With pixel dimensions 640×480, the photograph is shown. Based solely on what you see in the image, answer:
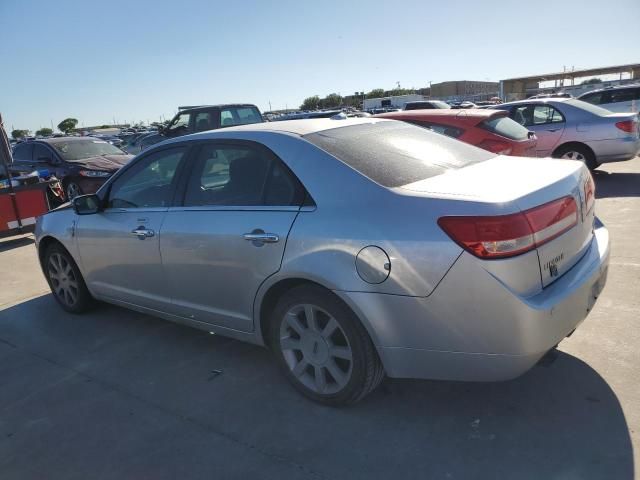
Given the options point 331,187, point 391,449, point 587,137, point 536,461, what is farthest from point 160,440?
point 587,137

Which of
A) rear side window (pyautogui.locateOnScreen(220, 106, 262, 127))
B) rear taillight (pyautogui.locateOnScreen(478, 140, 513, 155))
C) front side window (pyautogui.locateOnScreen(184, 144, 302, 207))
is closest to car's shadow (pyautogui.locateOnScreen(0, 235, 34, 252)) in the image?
rear side window (pyautogui.locateOnScreen(220, 106, 262, 127))

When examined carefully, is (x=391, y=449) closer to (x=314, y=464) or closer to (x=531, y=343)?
(x=314, y=464)

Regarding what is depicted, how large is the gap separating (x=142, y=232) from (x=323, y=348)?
Answer: 1.68 m

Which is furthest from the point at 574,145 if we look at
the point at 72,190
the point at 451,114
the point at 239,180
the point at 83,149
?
the point at 83,149

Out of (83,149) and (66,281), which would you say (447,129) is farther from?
(83,149)

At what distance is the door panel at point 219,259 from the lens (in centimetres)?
302

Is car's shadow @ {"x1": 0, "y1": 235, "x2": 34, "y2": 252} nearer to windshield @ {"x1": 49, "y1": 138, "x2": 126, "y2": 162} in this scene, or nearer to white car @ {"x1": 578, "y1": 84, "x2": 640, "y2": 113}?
windshield @ {"x1": 49, "y1": 138, "x2": 126, "y2": 162}

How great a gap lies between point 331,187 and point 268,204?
465mm

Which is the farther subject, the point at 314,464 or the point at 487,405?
the point at 487,405

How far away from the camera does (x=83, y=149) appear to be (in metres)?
11.4

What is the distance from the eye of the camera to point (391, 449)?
263cm

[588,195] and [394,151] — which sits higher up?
[394,151]

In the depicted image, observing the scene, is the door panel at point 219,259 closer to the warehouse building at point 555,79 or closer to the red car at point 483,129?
the red car at point 483,129

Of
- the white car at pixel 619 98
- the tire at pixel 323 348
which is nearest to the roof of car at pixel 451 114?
the tire at pixel 323 348
